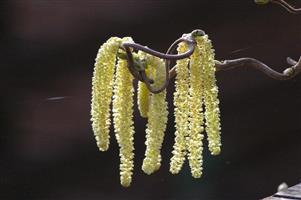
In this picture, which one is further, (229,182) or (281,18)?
(229,182)

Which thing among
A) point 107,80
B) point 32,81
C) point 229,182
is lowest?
point 229,182

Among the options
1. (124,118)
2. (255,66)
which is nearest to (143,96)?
(124,118)

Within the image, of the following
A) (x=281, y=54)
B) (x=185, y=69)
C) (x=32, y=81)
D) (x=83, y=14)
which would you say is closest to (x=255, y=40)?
(x=281, y=54)

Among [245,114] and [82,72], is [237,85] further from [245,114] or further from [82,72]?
[82,72]

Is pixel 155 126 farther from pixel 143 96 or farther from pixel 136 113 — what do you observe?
pixel 136 113

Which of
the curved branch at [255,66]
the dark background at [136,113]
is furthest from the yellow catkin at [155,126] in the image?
the dark background at [136,113]

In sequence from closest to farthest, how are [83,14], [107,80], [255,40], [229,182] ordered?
[107,80] < [83,14] < [255,40] < [229,182]

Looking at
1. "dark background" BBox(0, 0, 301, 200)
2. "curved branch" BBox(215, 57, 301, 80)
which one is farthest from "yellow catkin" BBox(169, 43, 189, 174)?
"dark background" BBox(0, 0, 301, 200)
